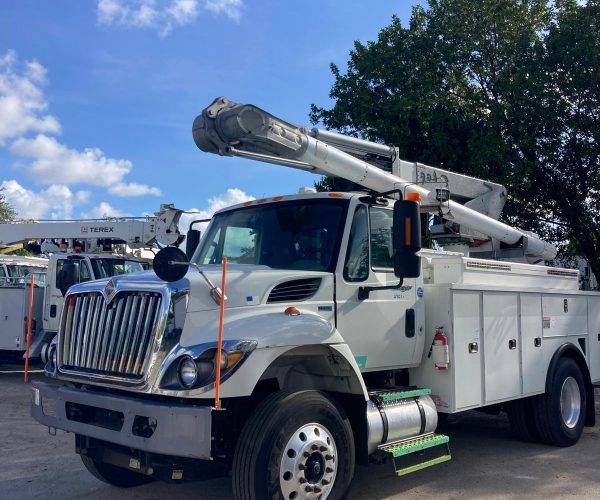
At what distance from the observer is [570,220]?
18.4 m

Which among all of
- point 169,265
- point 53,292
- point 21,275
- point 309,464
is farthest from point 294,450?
point 21,275

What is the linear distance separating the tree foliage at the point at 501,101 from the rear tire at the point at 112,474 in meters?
12.3

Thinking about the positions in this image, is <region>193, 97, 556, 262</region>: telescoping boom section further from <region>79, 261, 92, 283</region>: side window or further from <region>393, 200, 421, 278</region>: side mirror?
<region>79, 261, 92, 283</region>: side window

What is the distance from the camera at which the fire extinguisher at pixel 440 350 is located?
6.03 meters

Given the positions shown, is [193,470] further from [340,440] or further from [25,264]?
[25,264]

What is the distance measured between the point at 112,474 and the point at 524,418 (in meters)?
4.71

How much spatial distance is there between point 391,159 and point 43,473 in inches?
211

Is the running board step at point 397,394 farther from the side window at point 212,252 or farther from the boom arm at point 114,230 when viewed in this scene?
the boom arm at point 114,230

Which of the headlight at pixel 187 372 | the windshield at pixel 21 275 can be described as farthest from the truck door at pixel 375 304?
the windshield at pixel 21 275

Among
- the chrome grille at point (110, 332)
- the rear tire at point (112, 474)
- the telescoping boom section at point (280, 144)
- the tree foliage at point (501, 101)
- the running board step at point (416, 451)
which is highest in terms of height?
the tree foliage at point (501, 101)

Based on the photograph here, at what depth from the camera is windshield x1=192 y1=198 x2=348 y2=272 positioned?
18.1 feet

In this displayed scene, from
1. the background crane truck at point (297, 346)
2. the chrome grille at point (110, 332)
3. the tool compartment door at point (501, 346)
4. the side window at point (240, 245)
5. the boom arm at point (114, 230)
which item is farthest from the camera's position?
the boom arm at point (114, 230)

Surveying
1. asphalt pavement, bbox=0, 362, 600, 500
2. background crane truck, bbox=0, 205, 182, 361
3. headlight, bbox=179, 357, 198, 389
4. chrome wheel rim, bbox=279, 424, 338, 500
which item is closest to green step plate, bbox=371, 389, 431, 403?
chrome wheel rim, bbox=279, 424, 338, 500

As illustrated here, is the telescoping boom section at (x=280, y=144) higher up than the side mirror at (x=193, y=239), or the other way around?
the telescoping boom section at (x=280, y=144)
